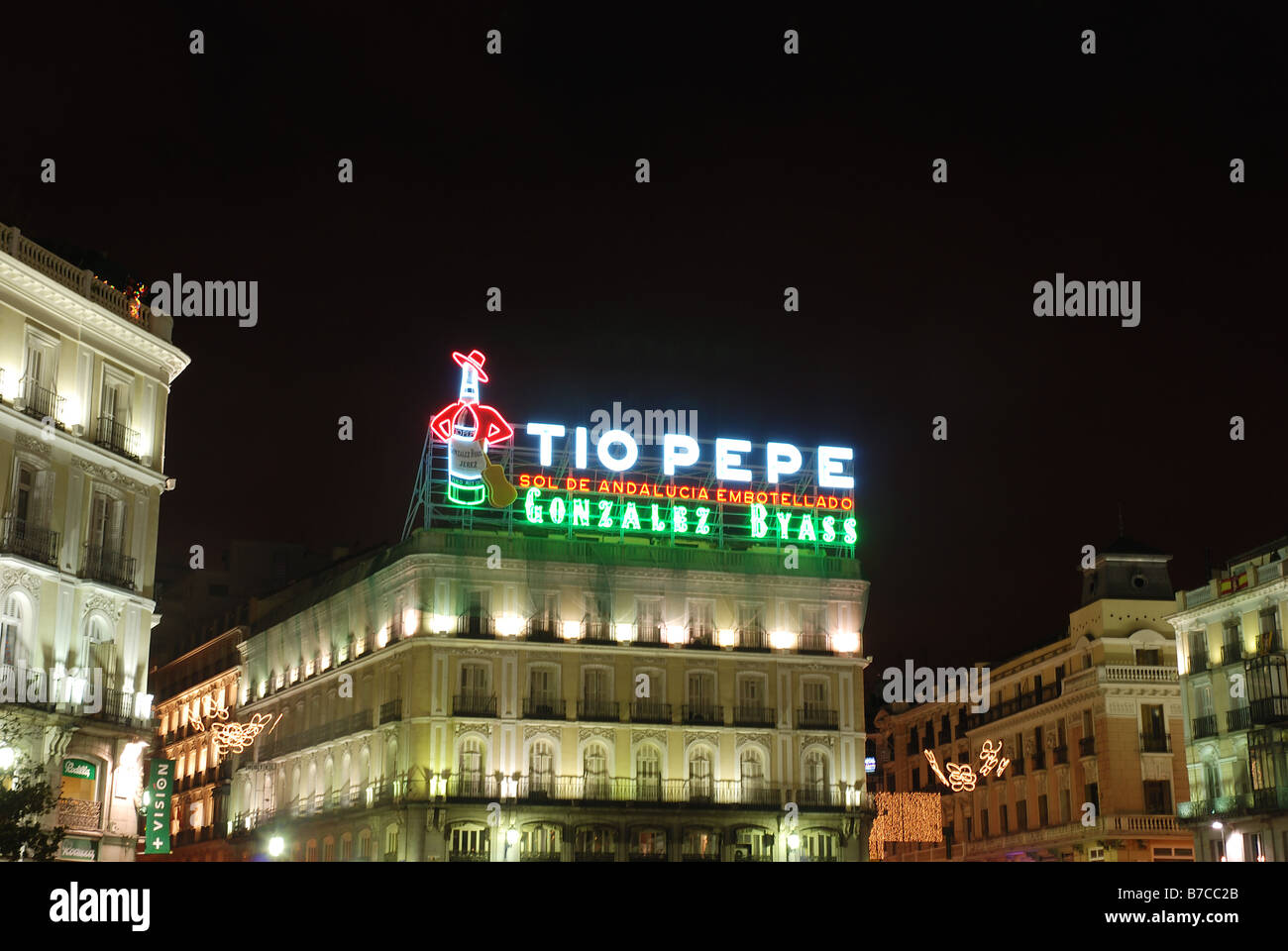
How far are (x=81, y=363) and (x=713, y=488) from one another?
39.0 metres

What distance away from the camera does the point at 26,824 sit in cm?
3659

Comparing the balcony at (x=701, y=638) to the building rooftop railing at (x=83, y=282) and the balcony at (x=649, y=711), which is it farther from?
the building rooftop railing at (x=83, y=282)

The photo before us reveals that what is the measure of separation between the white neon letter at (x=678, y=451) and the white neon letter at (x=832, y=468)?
683 cm

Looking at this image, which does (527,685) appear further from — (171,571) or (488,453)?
(171,571)

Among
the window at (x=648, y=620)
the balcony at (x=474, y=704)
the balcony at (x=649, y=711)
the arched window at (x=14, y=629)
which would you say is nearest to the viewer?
the arched window at (x=14, y=629)

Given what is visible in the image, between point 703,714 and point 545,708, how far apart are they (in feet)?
25.6

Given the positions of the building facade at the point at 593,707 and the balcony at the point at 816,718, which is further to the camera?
the balcony at the point at 816,718

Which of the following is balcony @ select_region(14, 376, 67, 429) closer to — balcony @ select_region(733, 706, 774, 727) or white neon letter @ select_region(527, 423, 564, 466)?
white neon letter @ select_region(527, 423, 564, 466)

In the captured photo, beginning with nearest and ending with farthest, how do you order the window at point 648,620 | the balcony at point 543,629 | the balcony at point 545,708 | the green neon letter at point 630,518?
the balcony at point 545,708
the balcony at point 543,629
the window at point 648,620
the green neon letter at point 630,518

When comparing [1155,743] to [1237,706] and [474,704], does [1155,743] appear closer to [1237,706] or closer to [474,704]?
[1237,706]

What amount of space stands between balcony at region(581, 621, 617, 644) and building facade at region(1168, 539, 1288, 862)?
2644 centimetres

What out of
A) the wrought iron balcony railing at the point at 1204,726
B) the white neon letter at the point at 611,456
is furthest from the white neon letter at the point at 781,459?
the wrought iron balcony railing at the point at 1204,726

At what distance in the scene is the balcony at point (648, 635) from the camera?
249 feet
